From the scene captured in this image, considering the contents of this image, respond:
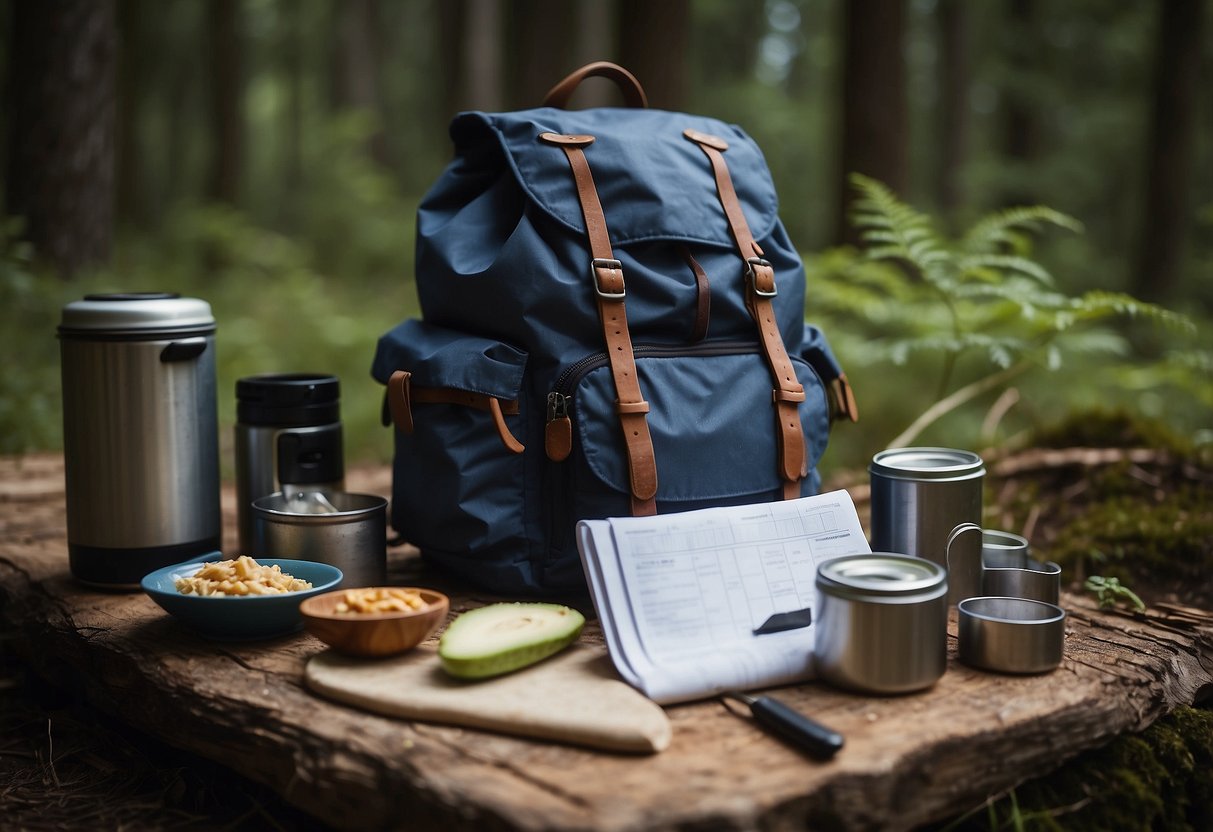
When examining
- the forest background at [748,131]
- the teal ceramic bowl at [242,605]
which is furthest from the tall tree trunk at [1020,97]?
the teal ceramic bowl at [242,605]

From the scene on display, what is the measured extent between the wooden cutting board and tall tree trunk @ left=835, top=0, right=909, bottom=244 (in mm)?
4571

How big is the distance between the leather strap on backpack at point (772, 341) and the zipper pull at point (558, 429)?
1.93 feet

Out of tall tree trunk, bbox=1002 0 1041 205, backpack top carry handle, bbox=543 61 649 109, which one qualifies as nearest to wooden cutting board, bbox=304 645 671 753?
backpack top carry handle, bbox=543 61 649 109

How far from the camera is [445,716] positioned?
72.2 inches

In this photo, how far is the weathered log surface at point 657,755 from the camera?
1.58 metres

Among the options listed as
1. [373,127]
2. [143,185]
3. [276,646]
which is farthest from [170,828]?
[143,185]

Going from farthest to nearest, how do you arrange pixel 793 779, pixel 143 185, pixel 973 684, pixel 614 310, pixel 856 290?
pixel 143 185
pixel 856 290
pixel 614 310
pixel 973 684
pixel 793 779

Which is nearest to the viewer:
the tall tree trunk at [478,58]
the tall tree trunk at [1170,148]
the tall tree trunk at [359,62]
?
the tall tree trunk at [1170,148]

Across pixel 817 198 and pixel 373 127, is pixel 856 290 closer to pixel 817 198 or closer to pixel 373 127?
pixel 373 127

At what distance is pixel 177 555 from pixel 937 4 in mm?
13917

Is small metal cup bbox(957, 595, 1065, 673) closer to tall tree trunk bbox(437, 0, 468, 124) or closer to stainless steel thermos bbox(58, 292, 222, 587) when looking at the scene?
stainless steel thermos bbox(58, 292, 222, 587)

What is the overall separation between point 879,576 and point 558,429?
82 cm

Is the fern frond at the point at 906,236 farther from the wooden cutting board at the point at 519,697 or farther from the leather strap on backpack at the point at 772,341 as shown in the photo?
the wooden cutting board at the point at 519,697

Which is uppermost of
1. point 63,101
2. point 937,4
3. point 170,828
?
point 937,4
